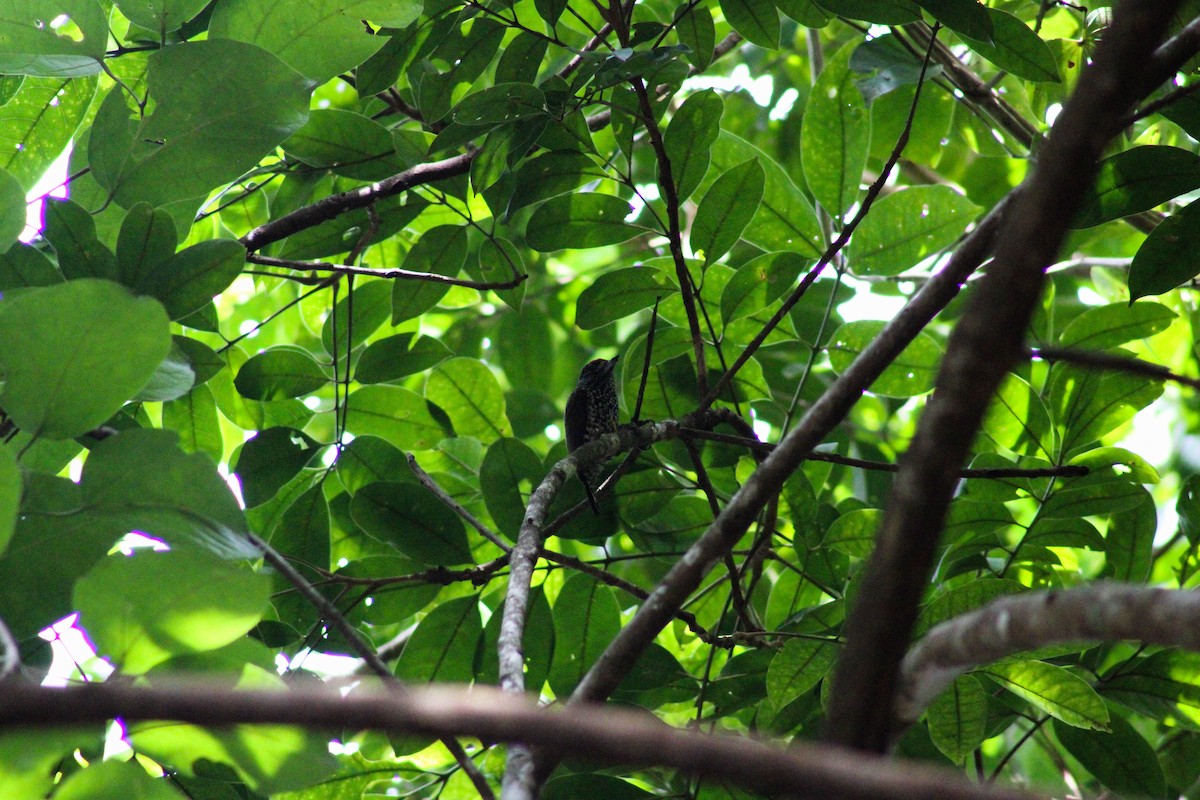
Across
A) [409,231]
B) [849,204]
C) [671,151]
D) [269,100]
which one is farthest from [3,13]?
[849,204]

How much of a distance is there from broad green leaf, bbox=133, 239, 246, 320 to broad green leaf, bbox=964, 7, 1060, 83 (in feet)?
6.12

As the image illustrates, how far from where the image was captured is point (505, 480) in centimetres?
275

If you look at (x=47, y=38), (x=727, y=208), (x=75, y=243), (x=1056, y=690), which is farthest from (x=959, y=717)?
(x=47, y=38)

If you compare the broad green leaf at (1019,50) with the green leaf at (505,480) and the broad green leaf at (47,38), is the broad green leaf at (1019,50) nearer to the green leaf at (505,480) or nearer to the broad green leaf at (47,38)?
the green leaf at (505,480)

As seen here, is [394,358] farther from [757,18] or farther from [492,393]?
[757,18]

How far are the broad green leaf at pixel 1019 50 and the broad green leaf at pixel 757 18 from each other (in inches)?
19.4

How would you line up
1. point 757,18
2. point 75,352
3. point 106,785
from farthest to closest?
point 757,18
point 75,352
point 106,785

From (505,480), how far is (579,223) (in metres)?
0.78

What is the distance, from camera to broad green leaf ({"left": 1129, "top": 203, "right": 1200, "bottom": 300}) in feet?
7.23

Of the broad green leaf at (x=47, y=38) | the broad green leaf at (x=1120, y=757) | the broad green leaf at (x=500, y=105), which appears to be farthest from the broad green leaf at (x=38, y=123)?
the broad green leaf at (x=1120, y=757)

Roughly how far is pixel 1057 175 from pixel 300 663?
2230mm

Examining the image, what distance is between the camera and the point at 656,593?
5.45 ft

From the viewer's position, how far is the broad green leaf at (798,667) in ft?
7.48

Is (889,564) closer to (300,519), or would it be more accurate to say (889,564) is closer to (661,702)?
(661,702)
